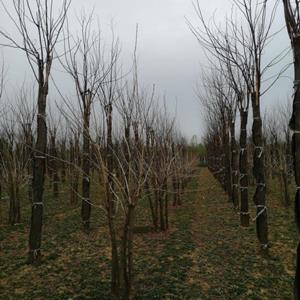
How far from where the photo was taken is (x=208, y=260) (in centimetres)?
674

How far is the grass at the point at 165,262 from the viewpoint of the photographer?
5215 millimetres

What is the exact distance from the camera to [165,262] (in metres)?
6.54

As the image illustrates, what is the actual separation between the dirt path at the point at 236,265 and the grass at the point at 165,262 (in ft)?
0.05

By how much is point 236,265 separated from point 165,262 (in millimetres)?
1315

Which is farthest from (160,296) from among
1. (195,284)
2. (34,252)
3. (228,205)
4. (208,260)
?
(228,205)

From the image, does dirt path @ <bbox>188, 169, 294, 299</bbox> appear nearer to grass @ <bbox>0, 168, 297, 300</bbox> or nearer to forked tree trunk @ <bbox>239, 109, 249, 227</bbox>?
grass @ <bbox>0, 168, 297, 300</bbox>

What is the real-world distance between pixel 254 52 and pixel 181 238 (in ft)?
15.3

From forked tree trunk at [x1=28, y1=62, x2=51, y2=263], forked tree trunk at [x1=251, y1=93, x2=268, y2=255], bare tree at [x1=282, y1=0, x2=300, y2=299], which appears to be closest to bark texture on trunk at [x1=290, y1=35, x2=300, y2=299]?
bare tree at [x1=282, y1=0, x2=300, y2=299]

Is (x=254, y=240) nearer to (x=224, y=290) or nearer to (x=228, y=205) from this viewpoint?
(x=224, y=290)

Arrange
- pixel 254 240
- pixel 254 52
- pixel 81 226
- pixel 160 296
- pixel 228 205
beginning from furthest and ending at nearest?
pixel 228 205, pixel 81 226, pixel 254 240, pixel 254 52, pixel 160 296

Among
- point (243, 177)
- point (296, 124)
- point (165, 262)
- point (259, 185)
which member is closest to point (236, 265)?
point (165, 262)

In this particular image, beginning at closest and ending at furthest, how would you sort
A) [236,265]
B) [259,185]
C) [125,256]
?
[125,256] < [236,265] < [259,185]

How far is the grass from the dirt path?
1 cm

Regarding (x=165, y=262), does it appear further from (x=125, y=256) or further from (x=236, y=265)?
(x=125, y=256)
